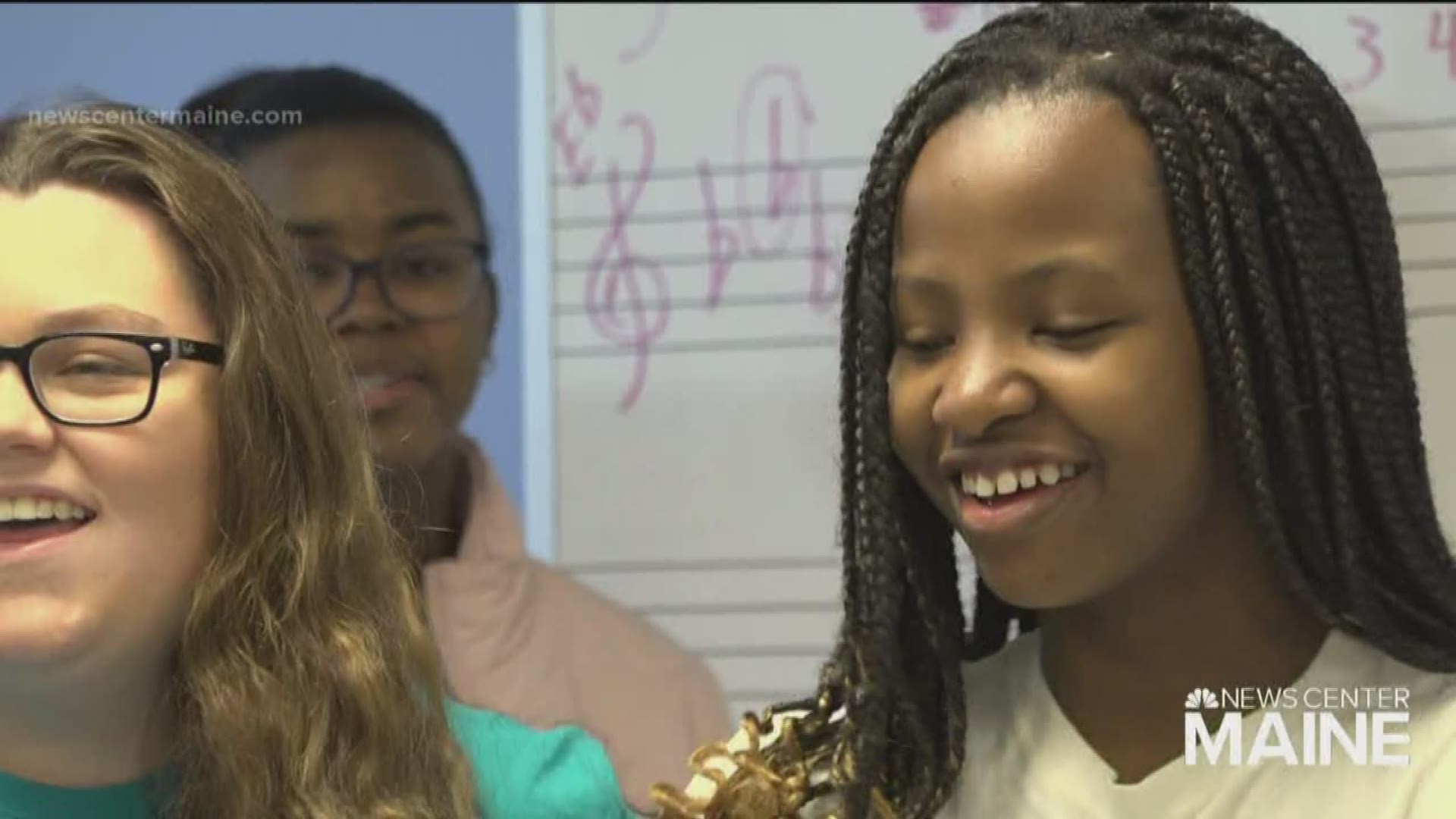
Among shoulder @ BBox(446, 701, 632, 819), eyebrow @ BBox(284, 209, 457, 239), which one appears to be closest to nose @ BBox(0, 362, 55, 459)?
shoulder @ BBox(446, 701, 632, 819)

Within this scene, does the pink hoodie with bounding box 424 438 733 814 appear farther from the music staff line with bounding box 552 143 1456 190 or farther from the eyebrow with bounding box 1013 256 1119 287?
the eyebrow with bounding box 1013 256 1119 287

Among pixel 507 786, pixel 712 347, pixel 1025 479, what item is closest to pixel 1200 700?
pixel 1025 479

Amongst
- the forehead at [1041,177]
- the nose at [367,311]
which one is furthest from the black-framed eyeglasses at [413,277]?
the forehead at [1041,177]

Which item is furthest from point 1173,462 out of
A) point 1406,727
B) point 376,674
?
point 376,674

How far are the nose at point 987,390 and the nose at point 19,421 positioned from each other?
20.1 inches

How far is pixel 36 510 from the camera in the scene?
1.11 meters

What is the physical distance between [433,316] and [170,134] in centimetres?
50

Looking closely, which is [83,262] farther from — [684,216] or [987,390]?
[684,216]

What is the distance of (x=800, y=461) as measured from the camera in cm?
204

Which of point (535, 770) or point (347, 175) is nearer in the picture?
point (535, 770)

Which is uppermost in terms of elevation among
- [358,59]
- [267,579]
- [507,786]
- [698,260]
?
[358,59]

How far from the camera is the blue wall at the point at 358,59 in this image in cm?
215

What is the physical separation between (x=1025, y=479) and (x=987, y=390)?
0.21 feet

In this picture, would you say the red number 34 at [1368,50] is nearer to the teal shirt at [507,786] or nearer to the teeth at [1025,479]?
the teeth at [1025,479]
